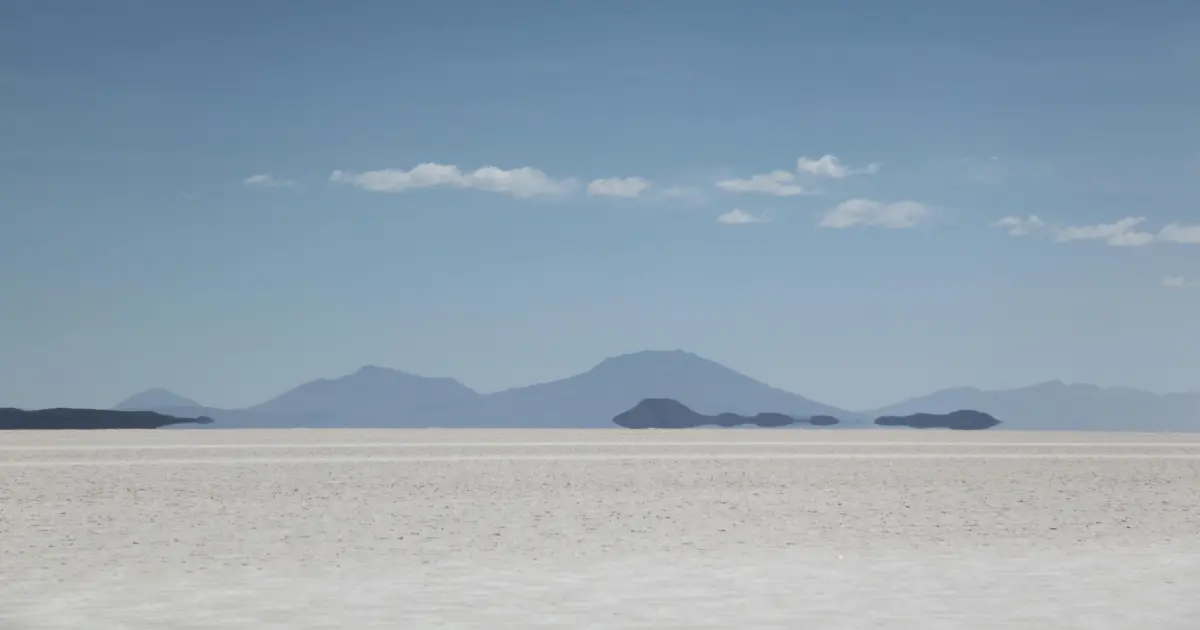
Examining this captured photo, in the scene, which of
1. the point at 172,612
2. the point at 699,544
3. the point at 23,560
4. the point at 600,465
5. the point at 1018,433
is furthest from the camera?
the point at 1018,433

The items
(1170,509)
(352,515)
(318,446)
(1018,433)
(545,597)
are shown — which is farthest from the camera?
(1018,433)

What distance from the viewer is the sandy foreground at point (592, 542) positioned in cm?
1205

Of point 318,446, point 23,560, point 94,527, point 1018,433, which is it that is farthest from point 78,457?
point 1018,433

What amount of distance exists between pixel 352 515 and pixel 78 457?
17208mm

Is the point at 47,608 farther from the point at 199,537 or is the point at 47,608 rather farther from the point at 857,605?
the point at 857,605

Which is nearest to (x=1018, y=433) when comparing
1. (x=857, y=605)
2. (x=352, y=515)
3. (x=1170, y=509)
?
(x=1170, y=509)

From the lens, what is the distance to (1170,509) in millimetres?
22938

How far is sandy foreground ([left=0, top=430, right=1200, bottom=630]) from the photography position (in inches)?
475

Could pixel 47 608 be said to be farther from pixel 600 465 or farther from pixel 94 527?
pixel 600 465

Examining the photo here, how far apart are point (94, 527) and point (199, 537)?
2.09 metres

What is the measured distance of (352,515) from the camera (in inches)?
809

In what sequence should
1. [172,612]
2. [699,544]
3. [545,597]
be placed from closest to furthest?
[172,612] < [545,597] < [699,544]

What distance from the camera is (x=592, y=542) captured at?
57.4 ft

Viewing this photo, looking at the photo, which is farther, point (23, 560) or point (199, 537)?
point (199, 537)
